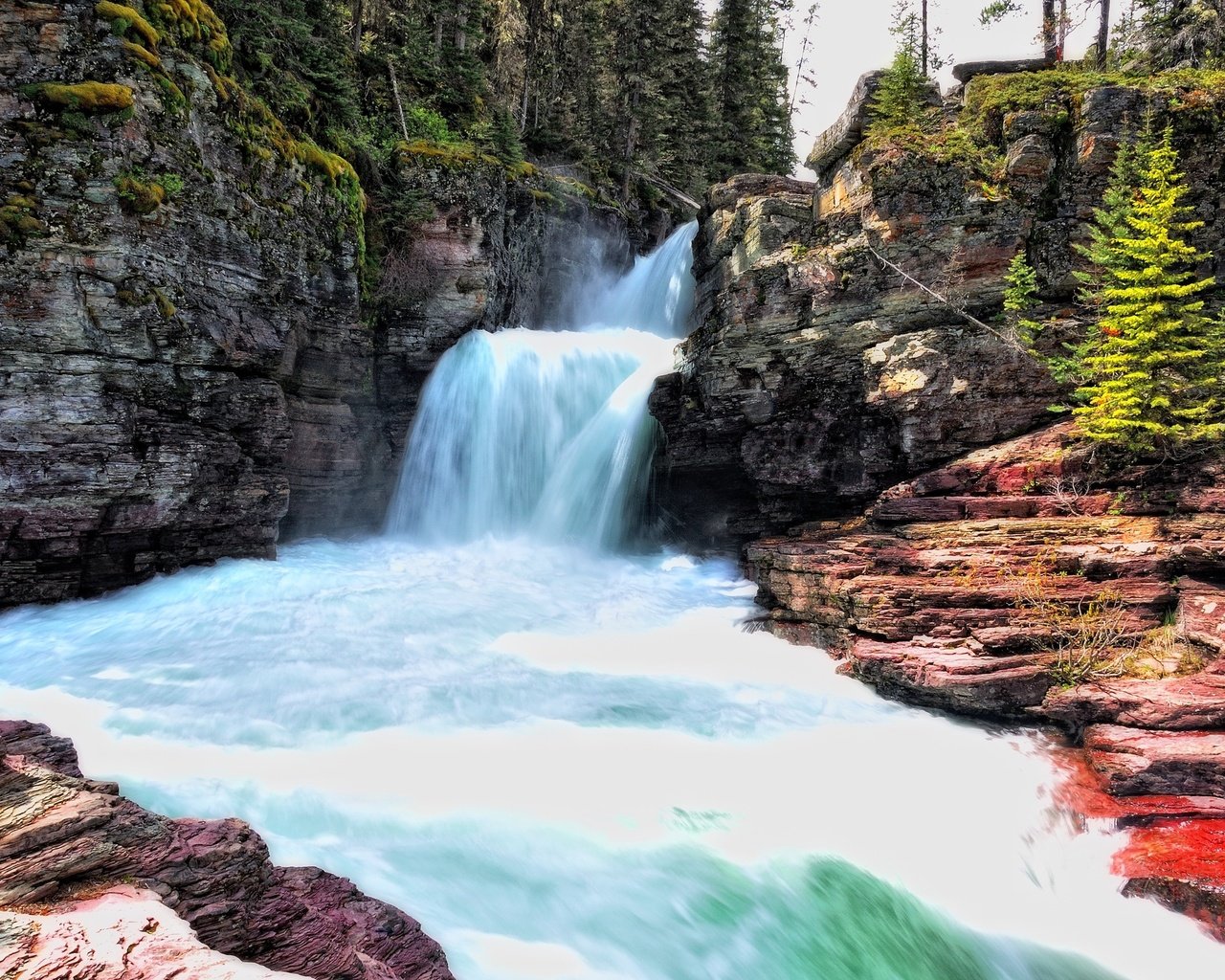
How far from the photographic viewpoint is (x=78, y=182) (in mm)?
9891

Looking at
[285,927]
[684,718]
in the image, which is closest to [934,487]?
[684,718]

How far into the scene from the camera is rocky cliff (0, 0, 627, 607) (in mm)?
9719

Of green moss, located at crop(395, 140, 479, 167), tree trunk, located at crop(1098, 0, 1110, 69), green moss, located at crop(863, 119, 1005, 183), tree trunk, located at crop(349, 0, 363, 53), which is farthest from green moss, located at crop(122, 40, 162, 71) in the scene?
tree trunk, located at crop(1098, 0, 1110, 69)

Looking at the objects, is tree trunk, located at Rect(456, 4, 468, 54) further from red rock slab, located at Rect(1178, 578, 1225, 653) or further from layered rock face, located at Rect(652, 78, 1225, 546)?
red rock slab, located at Rect(1178, 578, 1225, 653)

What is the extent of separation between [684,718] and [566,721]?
1483 millimetres

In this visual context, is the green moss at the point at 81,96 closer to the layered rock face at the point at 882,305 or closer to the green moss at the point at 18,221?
the green moss at the point at 18,221

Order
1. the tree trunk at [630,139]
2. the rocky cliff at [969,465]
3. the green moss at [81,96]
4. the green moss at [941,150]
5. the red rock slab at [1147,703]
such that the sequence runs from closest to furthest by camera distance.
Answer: the red rock slab at [1147,703] < the rocky cliff at [969,465] < the green moss at [81,96] < the green moss at [941,150] < the tree trunk at [630,139]

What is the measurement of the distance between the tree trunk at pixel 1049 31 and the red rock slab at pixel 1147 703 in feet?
53.7

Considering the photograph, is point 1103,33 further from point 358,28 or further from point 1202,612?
point 358,28

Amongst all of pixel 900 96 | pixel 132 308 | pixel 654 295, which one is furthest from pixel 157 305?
pixel 900 96

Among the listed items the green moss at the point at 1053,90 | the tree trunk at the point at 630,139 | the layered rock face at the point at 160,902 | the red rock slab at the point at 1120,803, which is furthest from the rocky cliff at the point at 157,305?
the red rock slab at the point at 1120,803

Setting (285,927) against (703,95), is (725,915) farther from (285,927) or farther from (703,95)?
(703,95)

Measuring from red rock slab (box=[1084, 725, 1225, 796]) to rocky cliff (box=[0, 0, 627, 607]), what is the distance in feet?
45.1

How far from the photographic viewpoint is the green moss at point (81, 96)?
9.64 meters
